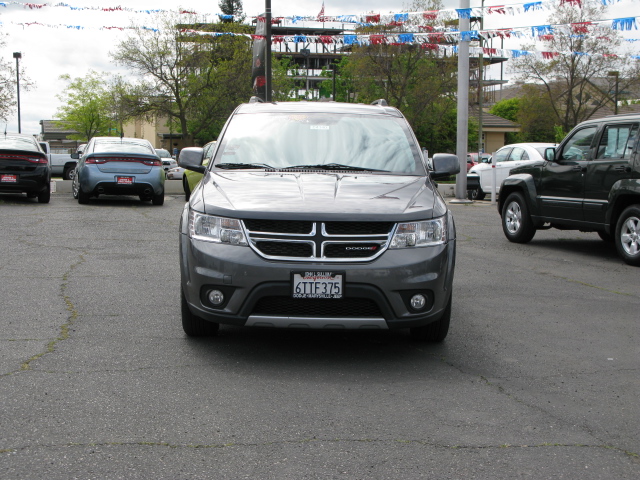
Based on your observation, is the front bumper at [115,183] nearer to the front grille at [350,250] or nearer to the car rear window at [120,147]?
the car rear window at [120,147]

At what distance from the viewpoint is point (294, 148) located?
20.6 feet

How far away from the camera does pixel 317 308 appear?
196 inches

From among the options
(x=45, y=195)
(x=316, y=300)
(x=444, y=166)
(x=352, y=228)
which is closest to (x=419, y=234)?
(x=352, y=228)

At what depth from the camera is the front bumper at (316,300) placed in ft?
16.1

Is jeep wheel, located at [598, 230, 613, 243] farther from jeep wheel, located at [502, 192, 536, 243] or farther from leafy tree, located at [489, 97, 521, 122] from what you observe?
leafy tree, located at [489, 97, 521, 122]

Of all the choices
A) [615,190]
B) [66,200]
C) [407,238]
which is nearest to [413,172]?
[407,238]

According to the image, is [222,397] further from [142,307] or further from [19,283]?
[19,283]

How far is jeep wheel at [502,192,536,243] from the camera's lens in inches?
469

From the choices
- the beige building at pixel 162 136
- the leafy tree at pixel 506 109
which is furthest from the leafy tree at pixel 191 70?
the leafy tree at pixel 506 109

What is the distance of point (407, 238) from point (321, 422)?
1.50 metres

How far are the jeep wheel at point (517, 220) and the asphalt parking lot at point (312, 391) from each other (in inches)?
149

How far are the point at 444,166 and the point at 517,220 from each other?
599 centimetres

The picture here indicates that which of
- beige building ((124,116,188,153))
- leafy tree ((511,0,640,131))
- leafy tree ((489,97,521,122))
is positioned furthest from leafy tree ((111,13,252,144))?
leafy tree ((489,97,521,122))

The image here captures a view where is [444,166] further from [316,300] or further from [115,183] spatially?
[115,183]
